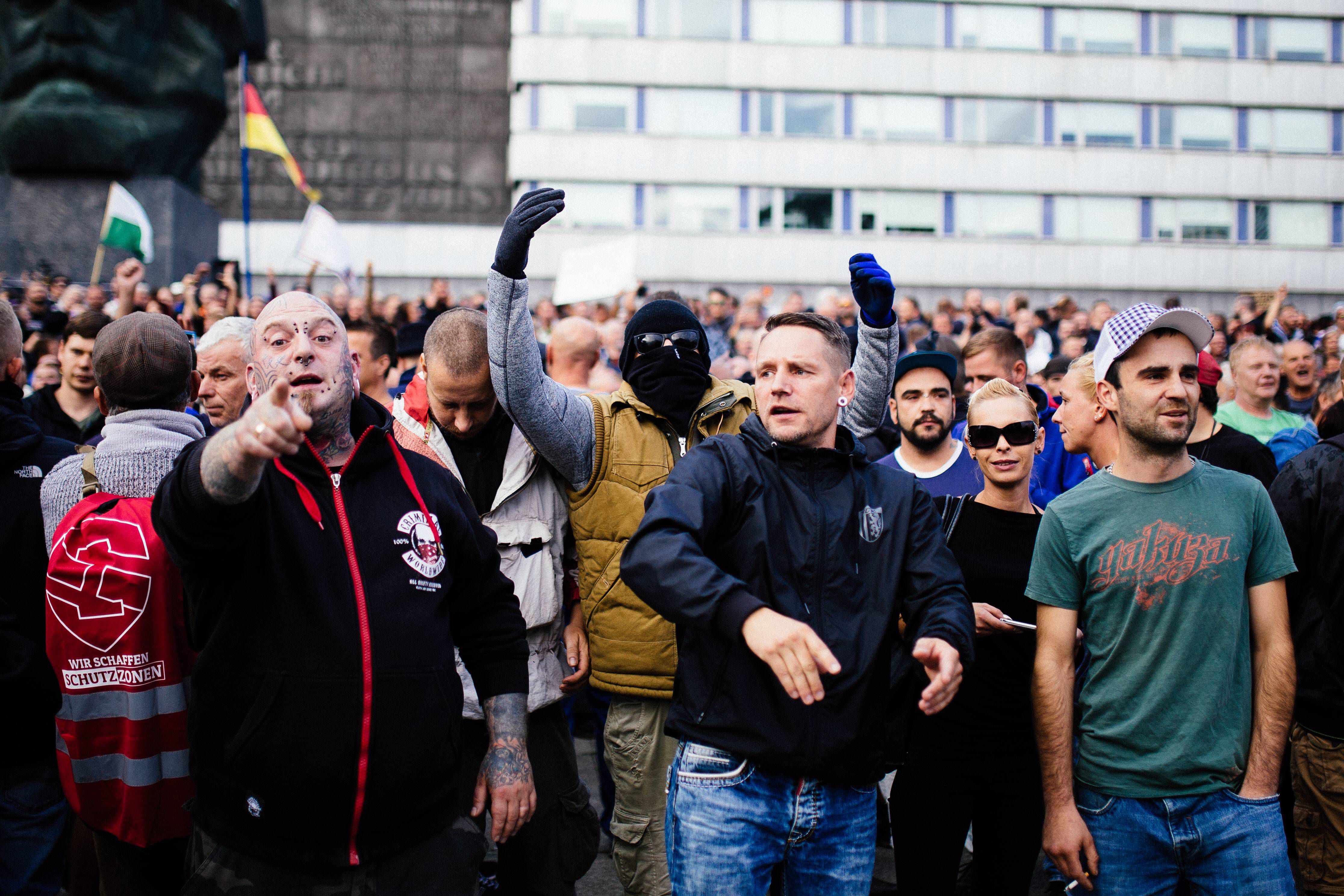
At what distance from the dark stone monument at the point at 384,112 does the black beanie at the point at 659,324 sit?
1089 inches

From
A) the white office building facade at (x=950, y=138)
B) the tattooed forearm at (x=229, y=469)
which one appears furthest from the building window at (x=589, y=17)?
the tattooed forearm at (x=229, y=469)

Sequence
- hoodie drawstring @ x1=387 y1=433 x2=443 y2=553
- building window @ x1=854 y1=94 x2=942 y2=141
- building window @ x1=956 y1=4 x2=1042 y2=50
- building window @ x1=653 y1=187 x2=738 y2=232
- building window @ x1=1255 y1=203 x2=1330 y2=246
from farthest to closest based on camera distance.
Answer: building window @ x1=1255 y1=203 x2=1330 y2=246 → building window @ x1=956 y1=4 x2=1042 y2=50 → building window @ x1=854 y1=94 x2=942 y2=141 → building window @ x1=653 y1=187 x2=738 y2=232 → hoodie drawstring @ x1=387 y1=433 x2=443 y2=553

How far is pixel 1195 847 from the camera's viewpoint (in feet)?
9.52

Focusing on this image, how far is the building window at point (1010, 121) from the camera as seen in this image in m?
32.0

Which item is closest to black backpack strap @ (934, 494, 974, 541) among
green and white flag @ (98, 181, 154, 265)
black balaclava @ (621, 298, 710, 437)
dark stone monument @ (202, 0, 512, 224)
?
black balaclava @ (621, 298, 710, 437)

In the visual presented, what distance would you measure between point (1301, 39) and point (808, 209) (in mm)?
16437

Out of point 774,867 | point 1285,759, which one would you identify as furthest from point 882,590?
point 1285,759

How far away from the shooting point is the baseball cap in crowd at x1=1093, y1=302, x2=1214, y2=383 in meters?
3.10

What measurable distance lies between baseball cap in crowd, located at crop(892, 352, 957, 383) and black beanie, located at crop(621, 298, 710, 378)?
1.04m

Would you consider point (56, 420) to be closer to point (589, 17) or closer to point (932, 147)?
point (589, 17)

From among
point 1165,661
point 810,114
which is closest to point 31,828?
point 1165,661

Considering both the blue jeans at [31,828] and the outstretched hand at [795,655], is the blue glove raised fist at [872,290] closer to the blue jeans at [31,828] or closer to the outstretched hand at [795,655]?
the outstretched hand at [795,655]

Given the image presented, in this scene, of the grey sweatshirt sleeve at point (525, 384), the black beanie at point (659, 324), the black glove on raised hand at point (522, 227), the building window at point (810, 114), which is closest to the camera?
the black glove on raised hand at point (522, 227)

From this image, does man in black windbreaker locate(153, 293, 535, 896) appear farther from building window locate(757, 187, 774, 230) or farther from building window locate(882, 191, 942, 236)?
building window locate(882, 191, 942, 236)
